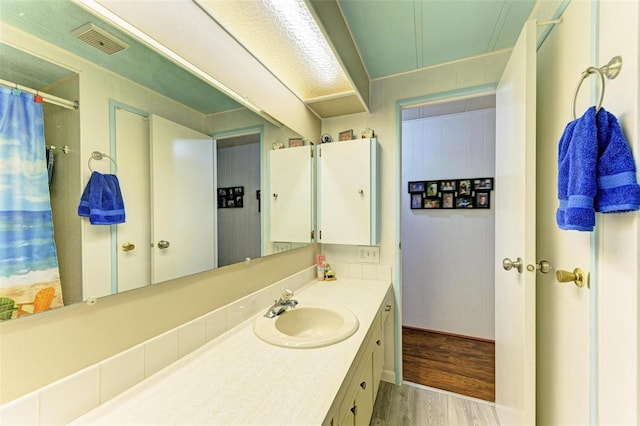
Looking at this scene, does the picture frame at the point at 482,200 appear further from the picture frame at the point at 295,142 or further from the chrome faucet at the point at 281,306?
the chrome faucet at the point at 281,306

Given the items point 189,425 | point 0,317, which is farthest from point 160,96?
point 189,425

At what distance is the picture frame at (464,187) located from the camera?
8.26 feet

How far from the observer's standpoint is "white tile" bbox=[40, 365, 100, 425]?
1.80ft

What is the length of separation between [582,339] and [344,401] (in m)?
0.81

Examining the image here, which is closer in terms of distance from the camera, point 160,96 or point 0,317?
point 0,317

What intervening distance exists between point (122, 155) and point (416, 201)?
2628 millimetres

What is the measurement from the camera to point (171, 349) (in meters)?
0.81

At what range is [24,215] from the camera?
0.54m

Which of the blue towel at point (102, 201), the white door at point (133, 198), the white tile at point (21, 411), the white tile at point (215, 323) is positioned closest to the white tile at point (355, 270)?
the white tile at point (215, 323)

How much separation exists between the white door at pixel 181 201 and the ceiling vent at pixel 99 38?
0.65 ft

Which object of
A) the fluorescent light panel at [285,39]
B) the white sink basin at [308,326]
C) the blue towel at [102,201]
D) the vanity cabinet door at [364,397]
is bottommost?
the vanity cabinet door at [364,397]

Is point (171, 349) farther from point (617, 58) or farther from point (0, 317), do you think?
point (617, 58)

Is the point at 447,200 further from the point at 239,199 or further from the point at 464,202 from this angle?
the point at 239,199

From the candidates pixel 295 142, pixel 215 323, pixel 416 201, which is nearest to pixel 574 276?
pixel 215 323
